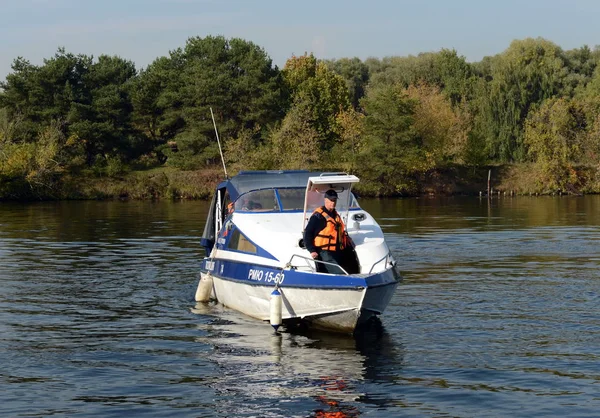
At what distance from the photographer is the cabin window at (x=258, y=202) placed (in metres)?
20.8

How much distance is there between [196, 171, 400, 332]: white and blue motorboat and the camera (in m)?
17.1

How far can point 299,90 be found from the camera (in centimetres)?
10294

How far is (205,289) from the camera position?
2177 cm

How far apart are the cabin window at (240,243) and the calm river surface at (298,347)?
1.55 meters

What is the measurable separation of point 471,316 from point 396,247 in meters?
15.2

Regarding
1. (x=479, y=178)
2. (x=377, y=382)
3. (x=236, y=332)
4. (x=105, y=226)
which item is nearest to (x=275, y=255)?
(x=236, y=332)

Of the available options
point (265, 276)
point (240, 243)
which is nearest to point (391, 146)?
point (240, 243)

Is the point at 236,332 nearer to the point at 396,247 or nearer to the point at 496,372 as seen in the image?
the point at 496,372

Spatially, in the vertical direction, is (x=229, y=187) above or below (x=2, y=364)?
above

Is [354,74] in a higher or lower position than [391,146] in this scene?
higher

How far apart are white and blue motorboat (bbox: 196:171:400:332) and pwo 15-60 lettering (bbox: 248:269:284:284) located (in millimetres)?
20

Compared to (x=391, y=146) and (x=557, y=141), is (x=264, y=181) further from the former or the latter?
(x=557, y=141)

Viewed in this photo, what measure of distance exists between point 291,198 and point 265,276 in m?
3.29

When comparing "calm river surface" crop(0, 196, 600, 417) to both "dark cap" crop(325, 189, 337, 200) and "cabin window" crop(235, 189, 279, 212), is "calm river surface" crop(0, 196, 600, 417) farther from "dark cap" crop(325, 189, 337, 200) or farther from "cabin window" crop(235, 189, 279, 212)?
"dark cap" crop(325, 189, 337, 200)
